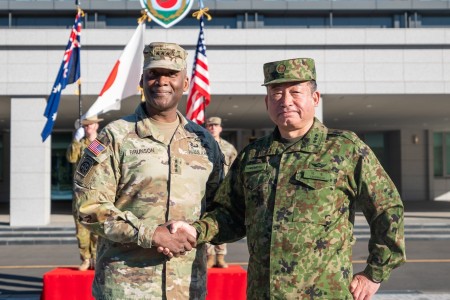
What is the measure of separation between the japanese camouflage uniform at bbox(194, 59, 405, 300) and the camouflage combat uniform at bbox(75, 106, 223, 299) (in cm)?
21

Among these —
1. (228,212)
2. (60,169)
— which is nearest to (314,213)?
(228,212)

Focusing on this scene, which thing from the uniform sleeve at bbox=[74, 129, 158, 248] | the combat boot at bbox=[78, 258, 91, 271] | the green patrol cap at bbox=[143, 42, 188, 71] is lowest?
the combat boot at bbox=[78, 258, 91, 271]

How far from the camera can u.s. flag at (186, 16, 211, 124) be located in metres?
8.37

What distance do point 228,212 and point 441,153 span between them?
22.8 metres

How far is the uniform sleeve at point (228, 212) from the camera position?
2535 mm

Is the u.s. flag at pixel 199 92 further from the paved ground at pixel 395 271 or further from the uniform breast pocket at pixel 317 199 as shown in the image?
the uniform breast pocket at pixel 317 199

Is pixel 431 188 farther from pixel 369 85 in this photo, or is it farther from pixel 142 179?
pixel 142 179

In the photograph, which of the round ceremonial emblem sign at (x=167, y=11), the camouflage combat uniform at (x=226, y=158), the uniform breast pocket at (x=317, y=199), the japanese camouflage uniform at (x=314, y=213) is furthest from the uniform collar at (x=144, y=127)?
the round ceremonial emblem sign at (x=167, y=11)

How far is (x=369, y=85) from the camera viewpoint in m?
12.8

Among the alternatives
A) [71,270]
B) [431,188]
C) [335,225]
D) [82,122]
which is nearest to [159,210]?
[335,225]

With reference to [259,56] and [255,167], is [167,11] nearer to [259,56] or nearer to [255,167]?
[259,56]

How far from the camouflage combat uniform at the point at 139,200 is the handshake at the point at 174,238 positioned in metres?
0.06

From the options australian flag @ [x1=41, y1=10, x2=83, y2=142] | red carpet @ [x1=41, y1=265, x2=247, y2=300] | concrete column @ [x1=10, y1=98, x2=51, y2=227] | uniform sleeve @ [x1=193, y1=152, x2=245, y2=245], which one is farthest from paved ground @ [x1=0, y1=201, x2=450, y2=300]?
uniform sleeve @ [x1=193, y1=152, x2=245, y2=245]

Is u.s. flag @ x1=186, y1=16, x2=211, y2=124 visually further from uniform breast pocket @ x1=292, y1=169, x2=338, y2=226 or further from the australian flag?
uniform breast pocket @ x1=292, y1=169, x2=338, y2=226
